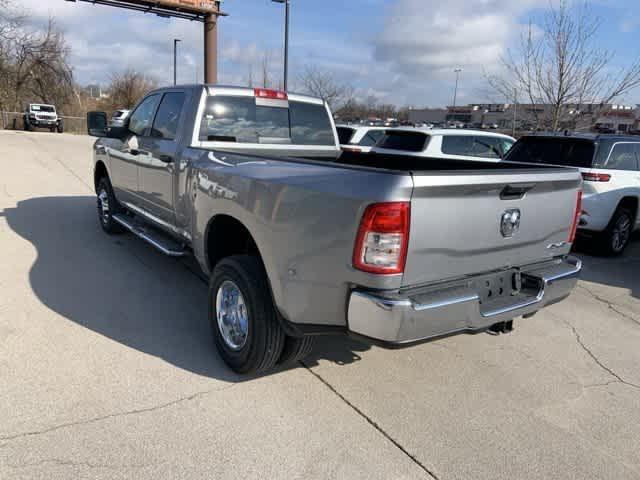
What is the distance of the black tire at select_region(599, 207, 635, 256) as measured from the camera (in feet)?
23.1

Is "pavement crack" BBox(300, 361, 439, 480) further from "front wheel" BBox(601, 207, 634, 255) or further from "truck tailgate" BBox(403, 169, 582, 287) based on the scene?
"front wheel" BBox(601, 207, 634, 255)

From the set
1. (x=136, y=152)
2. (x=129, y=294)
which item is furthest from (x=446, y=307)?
(x=136, y=152)

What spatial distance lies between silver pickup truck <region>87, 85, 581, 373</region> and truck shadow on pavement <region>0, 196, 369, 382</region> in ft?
1.44

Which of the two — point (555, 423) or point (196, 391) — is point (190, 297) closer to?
point (196, 391)

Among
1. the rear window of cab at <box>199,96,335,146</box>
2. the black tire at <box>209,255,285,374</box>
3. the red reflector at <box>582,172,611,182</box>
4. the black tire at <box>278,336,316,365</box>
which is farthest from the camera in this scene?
the red reflector at <box>582,172,611,182</box>

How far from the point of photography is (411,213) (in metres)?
2.35

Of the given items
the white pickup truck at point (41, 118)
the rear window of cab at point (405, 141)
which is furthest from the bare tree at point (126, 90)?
the rear window of cab at point (405, 141)

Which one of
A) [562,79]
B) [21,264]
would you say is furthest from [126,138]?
[562,79]

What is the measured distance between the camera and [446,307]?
8.28 feet

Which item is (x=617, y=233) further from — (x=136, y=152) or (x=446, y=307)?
(x=136, y=152)

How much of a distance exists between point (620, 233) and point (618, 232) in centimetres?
8

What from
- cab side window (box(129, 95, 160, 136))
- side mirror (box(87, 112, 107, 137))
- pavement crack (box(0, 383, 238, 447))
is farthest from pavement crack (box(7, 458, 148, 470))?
side mirror (box(87, 112, 107, 137))

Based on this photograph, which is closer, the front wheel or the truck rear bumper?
the truck rear bumper

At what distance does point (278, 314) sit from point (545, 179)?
181 centimetres
